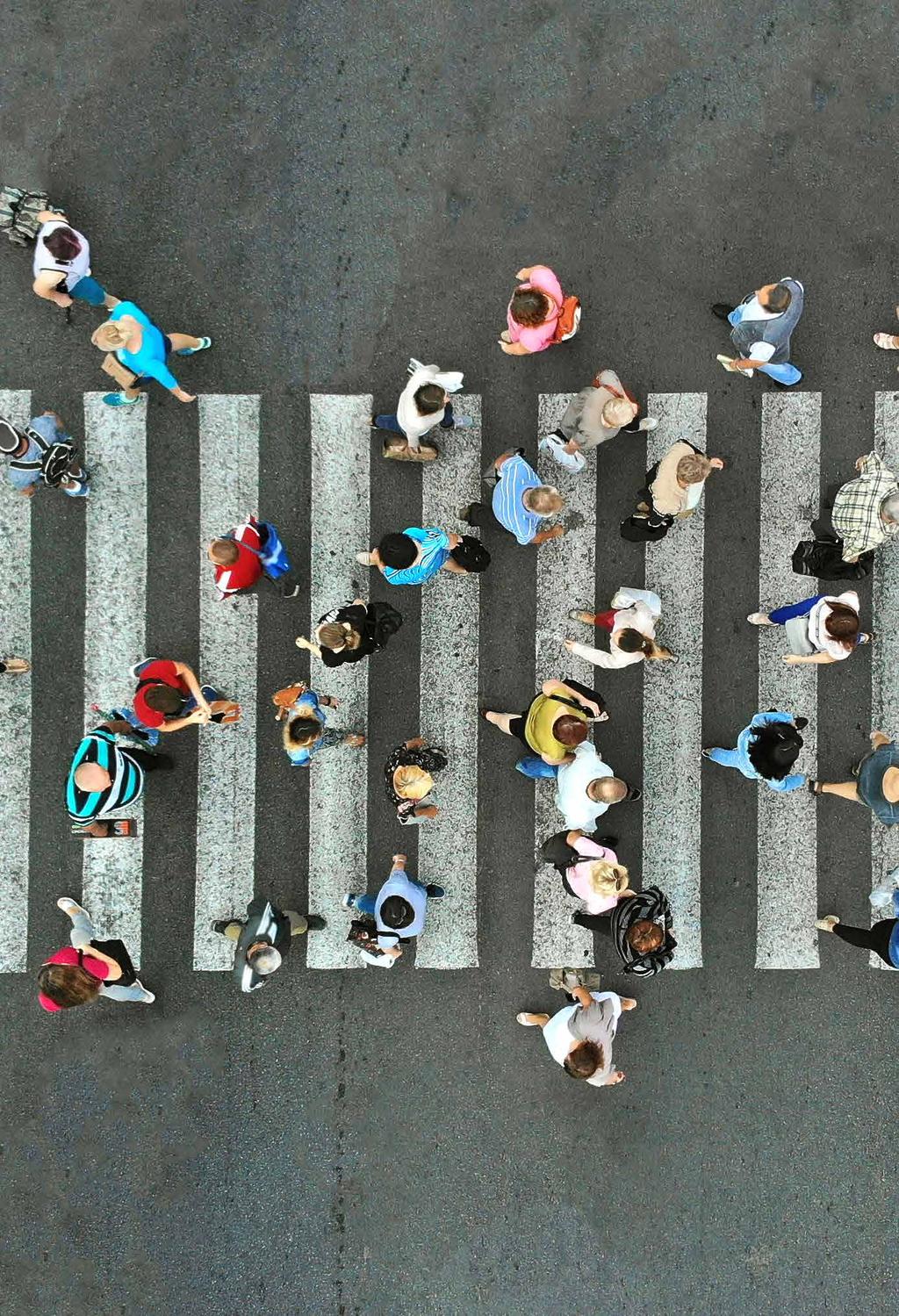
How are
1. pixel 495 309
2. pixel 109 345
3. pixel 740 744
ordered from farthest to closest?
pixel 495 309 → pixel 740 744 → pixel 109 345

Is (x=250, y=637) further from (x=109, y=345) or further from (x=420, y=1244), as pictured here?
(x=420, y=1244)

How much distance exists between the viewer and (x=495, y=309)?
20.1 ft

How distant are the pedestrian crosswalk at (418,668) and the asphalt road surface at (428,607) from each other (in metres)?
0.05

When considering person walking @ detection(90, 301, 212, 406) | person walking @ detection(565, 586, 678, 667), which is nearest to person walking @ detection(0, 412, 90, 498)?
person walking @ detection(90, 301, 212, 406)

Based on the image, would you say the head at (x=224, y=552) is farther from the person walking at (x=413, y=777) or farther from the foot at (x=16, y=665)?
the foot at (x=16, y=665)

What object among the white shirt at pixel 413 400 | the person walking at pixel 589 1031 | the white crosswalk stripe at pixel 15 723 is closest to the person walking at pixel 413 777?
the person walking at pixel 589 1031

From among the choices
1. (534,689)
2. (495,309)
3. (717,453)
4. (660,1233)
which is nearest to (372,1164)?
(660,1233)

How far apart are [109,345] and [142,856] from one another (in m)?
3.77

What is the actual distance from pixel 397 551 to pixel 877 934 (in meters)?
4.54

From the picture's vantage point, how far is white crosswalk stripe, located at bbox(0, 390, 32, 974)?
609 centimetres

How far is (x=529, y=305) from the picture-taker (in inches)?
208

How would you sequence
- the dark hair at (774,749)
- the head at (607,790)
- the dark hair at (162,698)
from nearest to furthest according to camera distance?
the head at (607,790), the dark hair at (162,698), the dark hair at (774,749)

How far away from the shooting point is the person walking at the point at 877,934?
5738mm

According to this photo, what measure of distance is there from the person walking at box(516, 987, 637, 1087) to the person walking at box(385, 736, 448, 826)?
174cm
